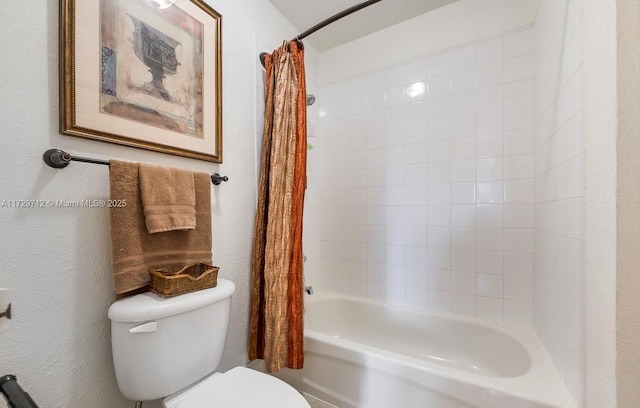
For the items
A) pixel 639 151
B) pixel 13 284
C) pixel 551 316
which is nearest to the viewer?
pixel 639 151

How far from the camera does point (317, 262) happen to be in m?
2.20

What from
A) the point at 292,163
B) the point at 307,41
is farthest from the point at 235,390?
the point at 307,41

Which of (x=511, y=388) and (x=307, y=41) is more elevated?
(x=307, y=41)

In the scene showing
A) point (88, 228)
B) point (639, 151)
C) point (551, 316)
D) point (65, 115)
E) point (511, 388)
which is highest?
point (65, 115)

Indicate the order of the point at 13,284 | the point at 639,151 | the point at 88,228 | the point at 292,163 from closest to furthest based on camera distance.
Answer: the point at 639,151
the point at 13,284
the point at 88,228
the point at 292,163

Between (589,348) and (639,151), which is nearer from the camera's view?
(639,151)

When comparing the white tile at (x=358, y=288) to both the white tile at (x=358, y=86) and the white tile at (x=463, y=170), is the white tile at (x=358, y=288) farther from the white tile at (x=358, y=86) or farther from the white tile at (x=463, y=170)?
the white tile at (x=358, y=86)

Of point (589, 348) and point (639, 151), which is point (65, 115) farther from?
point (589, 348)

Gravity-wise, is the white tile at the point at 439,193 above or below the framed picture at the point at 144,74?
below

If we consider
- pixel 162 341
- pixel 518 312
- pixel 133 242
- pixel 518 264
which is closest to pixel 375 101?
pixel 518 264

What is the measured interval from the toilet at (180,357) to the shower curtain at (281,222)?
345mm

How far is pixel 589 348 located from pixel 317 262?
5.43 ft

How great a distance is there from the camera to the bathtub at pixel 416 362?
3.40ft

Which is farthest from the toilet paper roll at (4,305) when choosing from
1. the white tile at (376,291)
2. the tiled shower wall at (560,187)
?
the white tile at (376,291)
